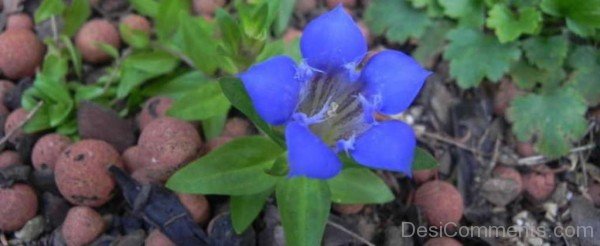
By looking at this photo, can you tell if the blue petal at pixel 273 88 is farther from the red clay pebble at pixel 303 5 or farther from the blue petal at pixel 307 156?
the red clay pebble at pixel 303 5

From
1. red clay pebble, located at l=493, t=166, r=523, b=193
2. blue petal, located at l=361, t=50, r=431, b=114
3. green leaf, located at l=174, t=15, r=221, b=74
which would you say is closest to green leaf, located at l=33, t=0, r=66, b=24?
green leaf, located at l=174, t=15, r=221, b=74

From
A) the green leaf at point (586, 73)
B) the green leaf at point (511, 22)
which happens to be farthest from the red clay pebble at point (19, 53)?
the green leaf at point (586, 73)

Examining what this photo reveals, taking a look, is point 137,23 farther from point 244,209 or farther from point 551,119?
point 551,119

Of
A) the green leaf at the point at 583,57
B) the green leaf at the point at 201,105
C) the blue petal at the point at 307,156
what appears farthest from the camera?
the green leaf at the point at 583,57

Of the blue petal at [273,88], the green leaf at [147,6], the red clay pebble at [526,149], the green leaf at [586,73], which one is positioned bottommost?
the red clay pebble at [526,149]

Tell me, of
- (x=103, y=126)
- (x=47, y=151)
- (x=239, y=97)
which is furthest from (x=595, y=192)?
(x=47, y=151)
